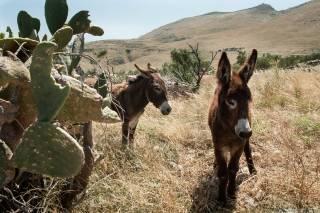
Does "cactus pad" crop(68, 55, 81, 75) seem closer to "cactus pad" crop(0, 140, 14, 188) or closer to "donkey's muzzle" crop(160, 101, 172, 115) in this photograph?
"cactus pad" crop(0, 140, 14, 188)

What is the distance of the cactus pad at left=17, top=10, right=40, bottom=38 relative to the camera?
2.78 m

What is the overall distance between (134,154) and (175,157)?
0.85 meters

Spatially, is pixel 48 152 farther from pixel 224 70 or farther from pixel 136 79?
pixel 136 79

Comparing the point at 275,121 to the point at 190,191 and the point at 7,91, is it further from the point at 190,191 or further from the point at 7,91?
the point at 7,91

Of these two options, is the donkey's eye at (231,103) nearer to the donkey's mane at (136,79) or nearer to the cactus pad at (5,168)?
the cactus pad at (5,168)

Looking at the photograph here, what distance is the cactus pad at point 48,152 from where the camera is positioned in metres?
1.63

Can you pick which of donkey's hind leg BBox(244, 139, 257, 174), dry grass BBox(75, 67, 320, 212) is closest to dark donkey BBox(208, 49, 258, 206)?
dry grass BBox(75, 67, 320, 212)

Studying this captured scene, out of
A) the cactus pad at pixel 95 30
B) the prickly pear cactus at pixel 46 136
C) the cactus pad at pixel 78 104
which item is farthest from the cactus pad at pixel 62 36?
the cactus pad at pixel 95 30

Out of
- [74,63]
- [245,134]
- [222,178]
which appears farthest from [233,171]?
[74,63]

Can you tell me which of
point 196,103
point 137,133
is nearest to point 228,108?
point 137,133

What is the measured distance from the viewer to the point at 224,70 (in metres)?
3.42

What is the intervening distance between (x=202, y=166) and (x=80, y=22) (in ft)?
9.91

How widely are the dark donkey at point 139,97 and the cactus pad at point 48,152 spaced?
341 cm

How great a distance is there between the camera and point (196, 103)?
7.87 metres
